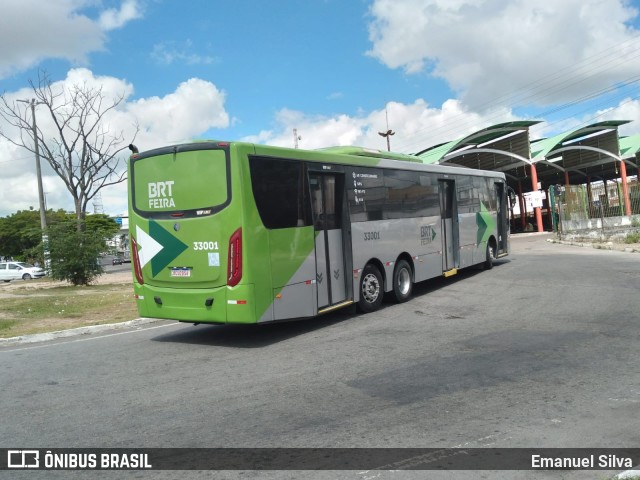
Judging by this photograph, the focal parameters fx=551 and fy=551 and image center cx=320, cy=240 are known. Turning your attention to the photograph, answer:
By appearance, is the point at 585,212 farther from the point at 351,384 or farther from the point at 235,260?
the point at 351,384

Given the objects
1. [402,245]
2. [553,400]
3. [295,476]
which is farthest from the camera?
[402,245]

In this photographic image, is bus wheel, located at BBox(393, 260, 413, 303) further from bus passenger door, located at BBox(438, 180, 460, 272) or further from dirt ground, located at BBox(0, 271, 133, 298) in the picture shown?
dirt ground, located at BBox(0, 271, 133, 298)

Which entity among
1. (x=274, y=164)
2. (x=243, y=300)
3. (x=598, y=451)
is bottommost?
(x=598, y=451)

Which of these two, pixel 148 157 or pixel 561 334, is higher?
pixel 148 157

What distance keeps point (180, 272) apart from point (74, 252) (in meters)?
15.5

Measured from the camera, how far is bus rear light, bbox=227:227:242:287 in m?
8.20

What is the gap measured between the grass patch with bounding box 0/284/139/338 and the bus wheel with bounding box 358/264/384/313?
17.8ft

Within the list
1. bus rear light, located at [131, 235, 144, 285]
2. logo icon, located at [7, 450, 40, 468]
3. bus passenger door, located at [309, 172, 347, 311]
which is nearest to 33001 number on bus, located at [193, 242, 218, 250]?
bus rear light, located at [131, 235, 144, 285]

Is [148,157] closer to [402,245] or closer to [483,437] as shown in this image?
[402,245]

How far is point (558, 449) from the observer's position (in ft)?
14.5

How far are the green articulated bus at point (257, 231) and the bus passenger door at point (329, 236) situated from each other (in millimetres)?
20

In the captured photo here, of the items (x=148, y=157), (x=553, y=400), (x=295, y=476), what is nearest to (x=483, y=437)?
(x=553, y=400)

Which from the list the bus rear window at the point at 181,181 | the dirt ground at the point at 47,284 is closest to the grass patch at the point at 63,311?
the bus rear window at the point at 181,181

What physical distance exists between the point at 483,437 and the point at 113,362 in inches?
217
